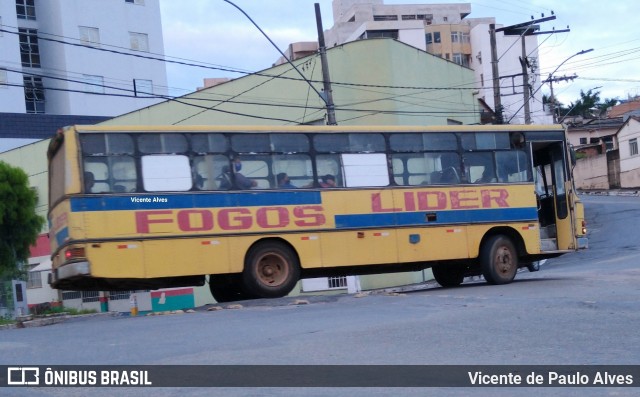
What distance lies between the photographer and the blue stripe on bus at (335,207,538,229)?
1797 centimetres

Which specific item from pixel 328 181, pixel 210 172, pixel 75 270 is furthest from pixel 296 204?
pixel 75 270

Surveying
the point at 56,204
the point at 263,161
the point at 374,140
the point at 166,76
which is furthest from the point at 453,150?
the point at 166,76

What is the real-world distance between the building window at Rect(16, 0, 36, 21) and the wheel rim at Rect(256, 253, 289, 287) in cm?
5178

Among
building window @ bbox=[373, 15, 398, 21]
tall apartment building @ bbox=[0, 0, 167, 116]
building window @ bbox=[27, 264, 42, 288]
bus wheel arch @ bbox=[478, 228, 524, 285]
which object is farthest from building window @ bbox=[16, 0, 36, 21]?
bus wheel arch @ bbox=[478, 228, 524, 285]

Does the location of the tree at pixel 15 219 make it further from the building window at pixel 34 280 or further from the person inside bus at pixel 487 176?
the person inside bus at pixel 487 176

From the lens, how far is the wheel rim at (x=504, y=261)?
19328 millimetres

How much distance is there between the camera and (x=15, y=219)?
39.8 m

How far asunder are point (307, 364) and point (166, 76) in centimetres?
6120

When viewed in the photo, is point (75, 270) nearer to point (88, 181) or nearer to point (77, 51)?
point (88, 181)

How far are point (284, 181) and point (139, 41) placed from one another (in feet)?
166

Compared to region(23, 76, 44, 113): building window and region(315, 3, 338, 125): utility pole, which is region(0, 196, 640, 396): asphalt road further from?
region(23, 76, 44, 113): building window

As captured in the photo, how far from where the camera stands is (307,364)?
8.96 metres

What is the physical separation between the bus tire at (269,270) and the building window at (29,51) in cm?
5028
